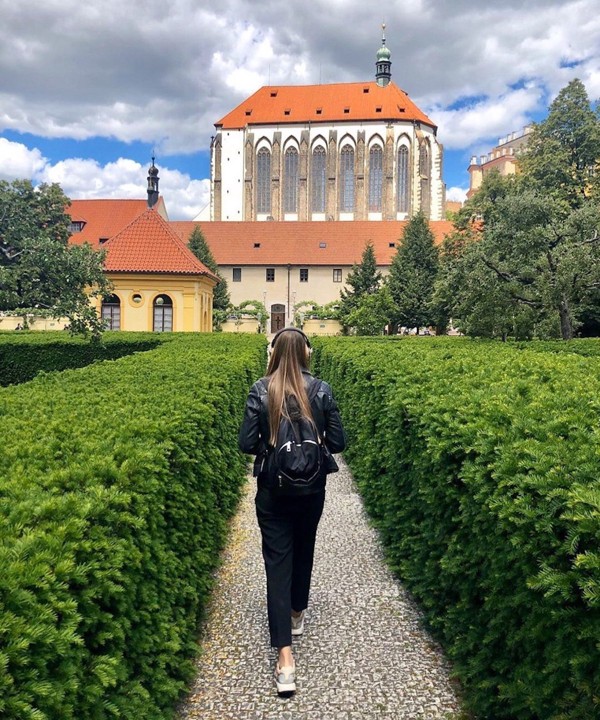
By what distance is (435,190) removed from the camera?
7119 centimetres

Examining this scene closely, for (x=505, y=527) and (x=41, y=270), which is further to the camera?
(x=41, y=270)

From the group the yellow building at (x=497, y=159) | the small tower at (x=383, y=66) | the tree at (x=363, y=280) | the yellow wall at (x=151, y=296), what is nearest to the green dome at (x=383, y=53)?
the small tower at (x=383, y=66)

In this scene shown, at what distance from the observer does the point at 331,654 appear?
4.02 meters

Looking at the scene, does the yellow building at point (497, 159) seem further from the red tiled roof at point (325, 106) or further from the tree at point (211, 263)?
the tree at point (211, 263)

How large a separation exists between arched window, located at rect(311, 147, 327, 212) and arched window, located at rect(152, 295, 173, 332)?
4698 cm

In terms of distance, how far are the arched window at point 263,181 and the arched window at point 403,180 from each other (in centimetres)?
1571

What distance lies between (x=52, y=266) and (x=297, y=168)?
61269 mm

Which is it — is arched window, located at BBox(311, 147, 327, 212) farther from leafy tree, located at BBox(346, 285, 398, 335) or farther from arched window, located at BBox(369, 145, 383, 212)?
leafy tree, located at BBox(346, 285, 398, 335)

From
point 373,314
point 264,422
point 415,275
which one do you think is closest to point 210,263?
point 415,275

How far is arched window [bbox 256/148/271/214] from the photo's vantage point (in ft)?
238

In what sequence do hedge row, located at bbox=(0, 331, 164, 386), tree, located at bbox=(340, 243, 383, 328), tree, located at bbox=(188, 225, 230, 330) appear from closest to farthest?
1. hedge row, located at bbox=(0, 331, 164, 386)
2. tree, located at bbox=(340, 243, 383, 328)
3. tree, located at bbox=(188, 225, 230, 330)

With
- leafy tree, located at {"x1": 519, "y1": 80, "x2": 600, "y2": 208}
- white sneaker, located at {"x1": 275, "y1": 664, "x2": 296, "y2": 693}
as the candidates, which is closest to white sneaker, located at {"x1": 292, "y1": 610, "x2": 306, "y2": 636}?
white sneaker, located at {"x1": 275, "y1": 664, "x2": 296, "y2": 693}

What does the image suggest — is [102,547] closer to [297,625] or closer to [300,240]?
[297,625]

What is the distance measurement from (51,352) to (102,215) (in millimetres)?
46535
